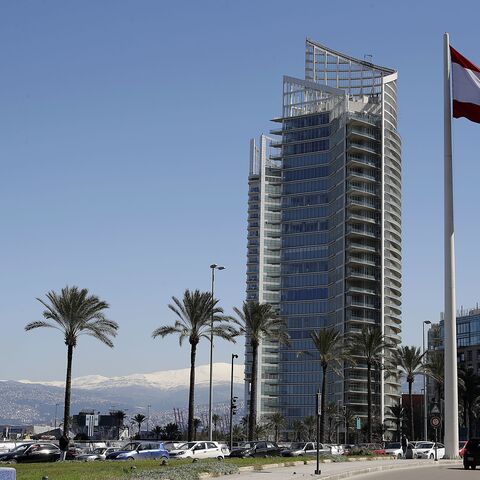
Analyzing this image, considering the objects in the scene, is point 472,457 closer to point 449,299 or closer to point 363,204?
point 449,299

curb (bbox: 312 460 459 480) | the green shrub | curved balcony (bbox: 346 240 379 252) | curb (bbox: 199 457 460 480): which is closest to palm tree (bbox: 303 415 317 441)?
curved balcony (bbox: 346 240 379 252)

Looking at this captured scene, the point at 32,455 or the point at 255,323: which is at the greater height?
the point at 255,323

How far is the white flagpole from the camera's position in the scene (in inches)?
2007

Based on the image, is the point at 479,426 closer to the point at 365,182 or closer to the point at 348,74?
the point at 365,182

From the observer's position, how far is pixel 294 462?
48.4 m

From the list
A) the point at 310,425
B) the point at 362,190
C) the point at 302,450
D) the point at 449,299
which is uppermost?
the point at 362,190

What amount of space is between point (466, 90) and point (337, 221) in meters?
125

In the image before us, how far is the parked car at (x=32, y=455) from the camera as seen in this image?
53.6 meters

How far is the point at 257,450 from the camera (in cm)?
6053

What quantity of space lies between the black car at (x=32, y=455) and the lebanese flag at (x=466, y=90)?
3046 cm

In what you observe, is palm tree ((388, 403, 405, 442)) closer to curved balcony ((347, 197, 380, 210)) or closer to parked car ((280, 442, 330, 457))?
curved balcony ((347, 197, 380, 210))

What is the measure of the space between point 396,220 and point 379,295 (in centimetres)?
1668

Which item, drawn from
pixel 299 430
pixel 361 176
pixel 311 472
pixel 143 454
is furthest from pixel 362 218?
pixel 311 472

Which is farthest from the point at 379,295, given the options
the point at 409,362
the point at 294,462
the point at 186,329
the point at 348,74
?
the point at 294,462
